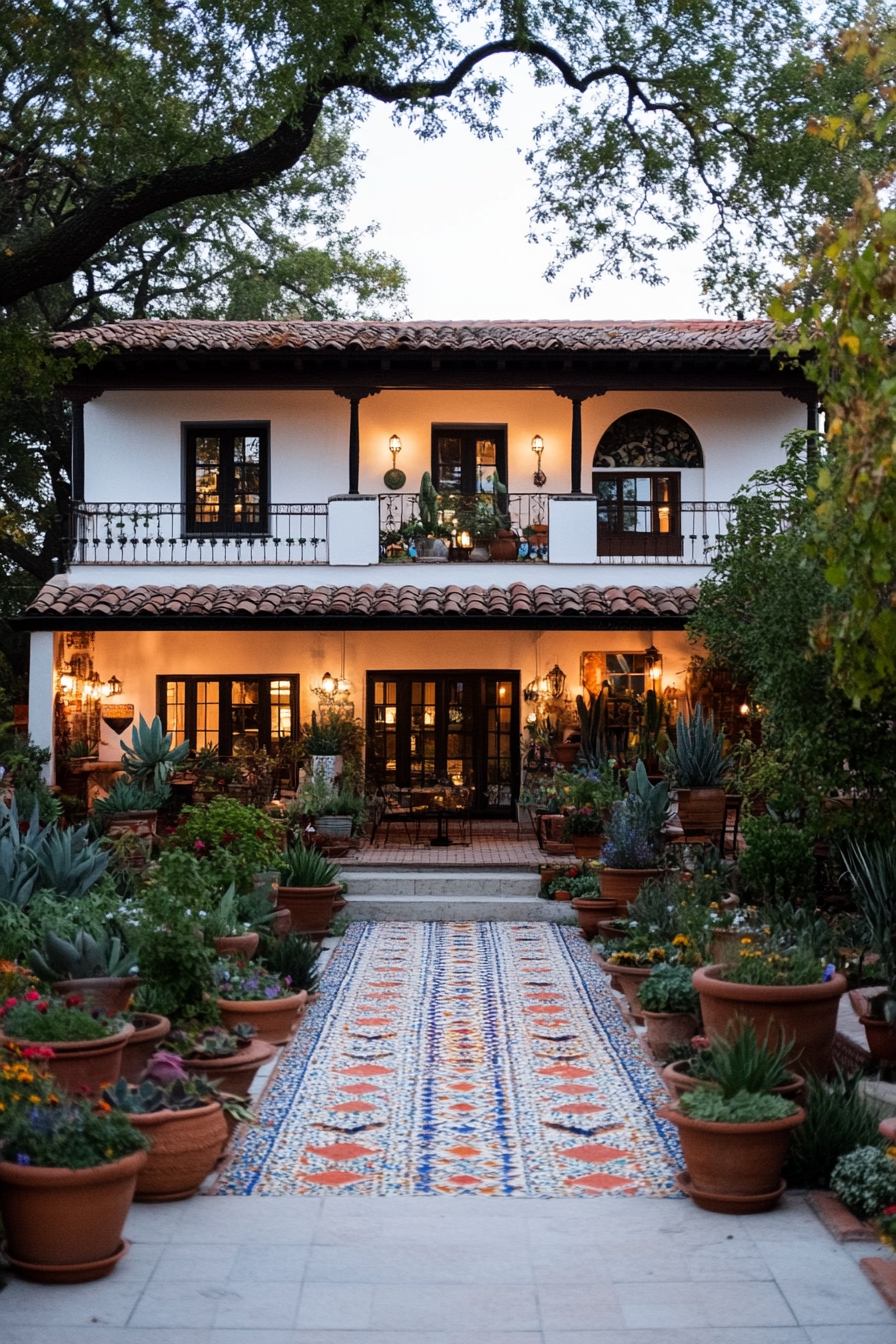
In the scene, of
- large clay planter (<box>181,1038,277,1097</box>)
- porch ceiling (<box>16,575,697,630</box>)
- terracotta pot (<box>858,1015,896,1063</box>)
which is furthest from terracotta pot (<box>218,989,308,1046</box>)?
porch ceiling (<box>16,575,697,630</box>)

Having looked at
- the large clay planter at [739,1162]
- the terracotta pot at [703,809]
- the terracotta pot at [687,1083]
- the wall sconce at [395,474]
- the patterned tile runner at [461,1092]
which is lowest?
the patterned tile runner at [461,1092]

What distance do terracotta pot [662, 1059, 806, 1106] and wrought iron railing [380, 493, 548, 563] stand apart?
11.1m

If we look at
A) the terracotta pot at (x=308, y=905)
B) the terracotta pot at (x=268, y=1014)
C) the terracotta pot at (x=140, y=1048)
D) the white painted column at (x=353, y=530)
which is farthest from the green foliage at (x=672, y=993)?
the white painted column at (x=353, y=530)

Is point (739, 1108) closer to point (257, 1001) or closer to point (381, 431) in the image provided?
point (257, 1001)

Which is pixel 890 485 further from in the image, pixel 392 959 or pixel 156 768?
pixel 156 768

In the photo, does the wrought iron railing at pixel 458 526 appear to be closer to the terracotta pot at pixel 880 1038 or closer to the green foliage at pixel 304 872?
the green foliage at pixel 304 872

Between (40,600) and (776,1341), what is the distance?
13.4m

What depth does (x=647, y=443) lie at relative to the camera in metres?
18.5

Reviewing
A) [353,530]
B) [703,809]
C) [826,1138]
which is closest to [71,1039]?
[826,1138]

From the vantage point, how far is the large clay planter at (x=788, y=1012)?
6.50 metres

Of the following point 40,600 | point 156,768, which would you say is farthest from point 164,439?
point 156,768

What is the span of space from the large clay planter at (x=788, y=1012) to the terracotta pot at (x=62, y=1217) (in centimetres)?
299

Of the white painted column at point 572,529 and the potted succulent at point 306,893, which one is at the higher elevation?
the white painted column at point 572,529

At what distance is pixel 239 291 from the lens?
985 inches
